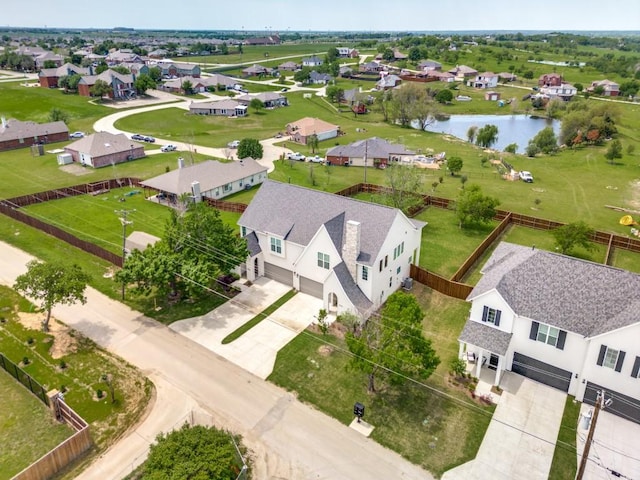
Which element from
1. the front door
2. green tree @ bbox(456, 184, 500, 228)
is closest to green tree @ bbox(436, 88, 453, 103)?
green tree @ bbox(456, 184, 500, 228)

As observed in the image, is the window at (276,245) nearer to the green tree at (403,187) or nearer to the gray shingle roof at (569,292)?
the gray shingle roof at (569,292)

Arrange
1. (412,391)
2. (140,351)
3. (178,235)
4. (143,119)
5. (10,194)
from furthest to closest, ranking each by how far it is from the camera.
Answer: (143,119)
(10,194)
(178,235)
(140,351)
(412,391)

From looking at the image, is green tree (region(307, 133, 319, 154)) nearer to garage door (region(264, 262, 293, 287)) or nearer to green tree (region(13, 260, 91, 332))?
garage door (region(264, 262, 293, 287))

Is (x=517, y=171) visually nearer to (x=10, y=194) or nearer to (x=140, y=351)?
(x=140, y=351)

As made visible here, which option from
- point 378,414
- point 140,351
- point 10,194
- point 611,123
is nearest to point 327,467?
point 378,414

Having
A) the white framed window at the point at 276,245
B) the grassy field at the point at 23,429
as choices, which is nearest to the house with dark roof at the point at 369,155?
the white framed window at the point at 276,245
